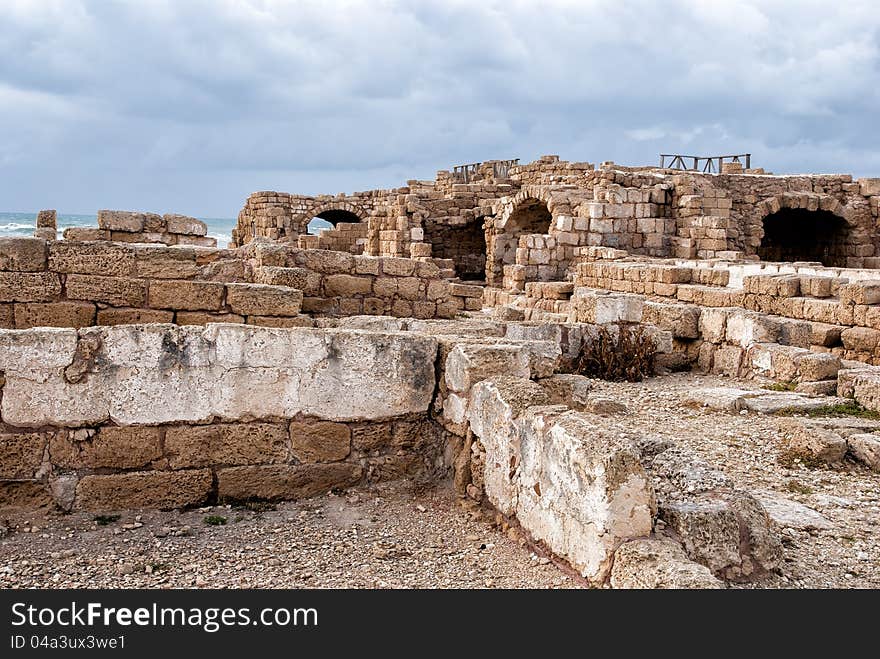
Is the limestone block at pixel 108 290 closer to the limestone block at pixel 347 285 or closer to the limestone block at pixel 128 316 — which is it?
the limestone block at pixel 128 316

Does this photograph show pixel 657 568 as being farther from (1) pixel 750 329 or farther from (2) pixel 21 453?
(1) pixel 750 329

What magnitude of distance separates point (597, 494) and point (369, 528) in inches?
53.9

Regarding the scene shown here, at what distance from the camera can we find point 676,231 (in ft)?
53.2

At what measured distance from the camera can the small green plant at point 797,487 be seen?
15.0 feet

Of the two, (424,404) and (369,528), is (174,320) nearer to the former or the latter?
(424,404)

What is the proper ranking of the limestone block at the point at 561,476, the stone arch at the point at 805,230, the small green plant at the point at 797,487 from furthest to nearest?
1. the stone arch at the point at 805,230
2. the small green plant at the point at 797,487
3. the limestone block at the point at 561,476

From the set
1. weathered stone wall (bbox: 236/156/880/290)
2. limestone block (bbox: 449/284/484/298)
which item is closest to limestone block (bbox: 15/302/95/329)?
limestone block (bbox: 449/284/484/298)

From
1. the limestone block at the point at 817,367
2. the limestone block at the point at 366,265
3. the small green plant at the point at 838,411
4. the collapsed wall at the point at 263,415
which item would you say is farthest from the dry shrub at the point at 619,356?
the collapsed wall at the point at 263,415

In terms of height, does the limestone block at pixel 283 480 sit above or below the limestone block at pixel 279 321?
below

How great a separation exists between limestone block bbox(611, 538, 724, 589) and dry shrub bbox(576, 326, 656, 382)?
231 inches

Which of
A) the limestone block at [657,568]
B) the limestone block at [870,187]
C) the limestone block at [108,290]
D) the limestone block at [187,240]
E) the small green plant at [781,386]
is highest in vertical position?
the limestone block at [870,187]

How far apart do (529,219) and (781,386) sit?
35.3 ft

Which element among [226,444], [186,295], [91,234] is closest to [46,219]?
[91,234]

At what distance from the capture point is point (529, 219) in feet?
59.0
